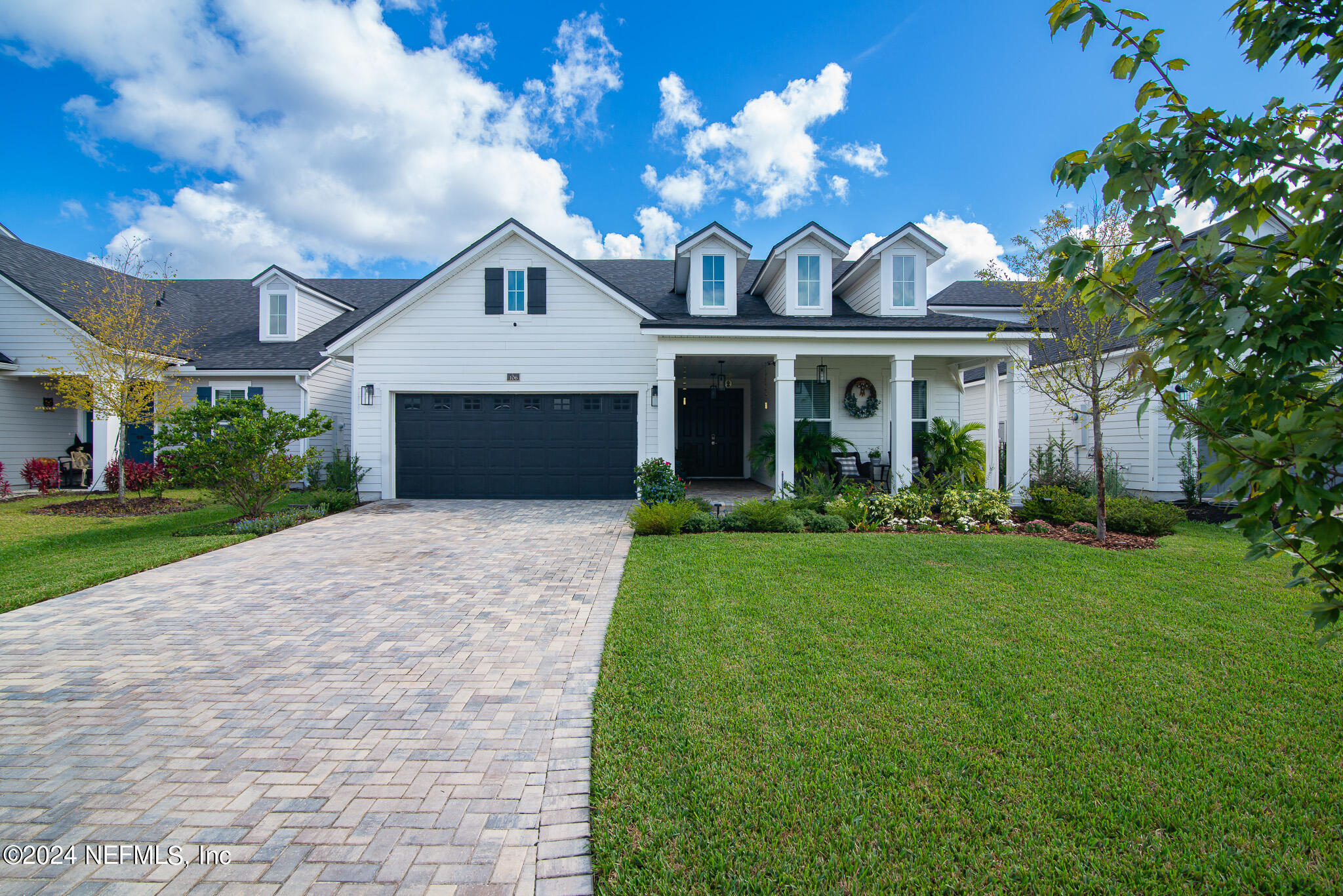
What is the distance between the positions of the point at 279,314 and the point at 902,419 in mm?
17466

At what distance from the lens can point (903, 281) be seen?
12289 millimetres

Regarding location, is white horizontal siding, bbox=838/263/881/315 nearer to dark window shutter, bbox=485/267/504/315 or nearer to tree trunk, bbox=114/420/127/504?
dark window shutter, bbox=485/267/504/315

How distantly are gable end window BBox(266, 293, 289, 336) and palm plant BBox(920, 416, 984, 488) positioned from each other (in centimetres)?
1807

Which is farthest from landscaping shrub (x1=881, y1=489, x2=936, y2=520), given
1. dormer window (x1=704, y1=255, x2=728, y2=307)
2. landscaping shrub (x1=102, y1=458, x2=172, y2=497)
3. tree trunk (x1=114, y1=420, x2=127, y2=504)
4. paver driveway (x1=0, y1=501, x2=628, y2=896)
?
tree trunk (x1=114, y1=420, x2=127, y2=504)

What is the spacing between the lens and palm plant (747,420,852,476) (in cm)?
1234

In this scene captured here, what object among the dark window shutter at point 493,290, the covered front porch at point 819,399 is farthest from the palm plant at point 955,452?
the dark window shutter at point 493,290

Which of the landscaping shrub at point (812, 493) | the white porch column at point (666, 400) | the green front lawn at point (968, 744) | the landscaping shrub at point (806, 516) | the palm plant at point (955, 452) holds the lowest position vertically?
the green front lawn at point (968, 744)

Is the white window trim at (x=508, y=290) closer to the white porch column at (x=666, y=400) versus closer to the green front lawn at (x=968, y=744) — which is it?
the white porch column at (x=666, y=400)

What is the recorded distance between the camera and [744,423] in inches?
659

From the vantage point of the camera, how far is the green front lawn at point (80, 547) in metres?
6.05

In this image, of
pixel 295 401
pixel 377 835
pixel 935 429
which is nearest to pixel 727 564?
pixel 377 835

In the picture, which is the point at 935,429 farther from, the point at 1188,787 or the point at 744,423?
the point at 1188,787

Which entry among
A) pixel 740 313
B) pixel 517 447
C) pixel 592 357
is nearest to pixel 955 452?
pixel 740 313

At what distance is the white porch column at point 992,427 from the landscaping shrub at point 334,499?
44.3 feet
